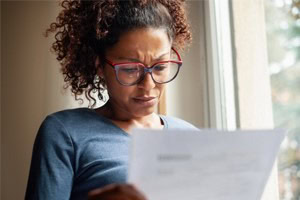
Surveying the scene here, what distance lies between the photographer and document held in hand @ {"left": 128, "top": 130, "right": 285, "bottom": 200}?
512mm

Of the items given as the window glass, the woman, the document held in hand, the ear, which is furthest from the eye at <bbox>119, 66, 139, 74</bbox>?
the window glass

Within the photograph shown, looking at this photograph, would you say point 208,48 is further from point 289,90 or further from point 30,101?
point 30,101

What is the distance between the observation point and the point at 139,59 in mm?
858

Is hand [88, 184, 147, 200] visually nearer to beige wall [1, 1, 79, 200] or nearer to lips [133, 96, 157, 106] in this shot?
lips [133, 96, 157, 106]

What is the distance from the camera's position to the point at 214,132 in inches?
21.2

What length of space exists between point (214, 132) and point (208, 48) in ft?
3.02

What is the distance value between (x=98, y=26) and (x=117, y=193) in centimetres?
53

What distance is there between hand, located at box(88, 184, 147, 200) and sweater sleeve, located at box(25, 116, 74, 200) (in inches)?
12.8

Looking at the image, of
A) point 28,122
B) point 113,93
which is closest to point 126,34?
point 113,93

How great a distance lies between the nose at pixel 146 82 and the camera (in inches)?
34.3

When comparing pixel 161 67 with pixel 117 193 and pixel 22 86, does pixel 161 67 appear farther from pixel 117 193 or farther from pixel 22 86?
pixel 22 86

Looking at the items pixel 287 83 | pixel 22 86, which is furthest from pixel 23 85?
pixel 287 83

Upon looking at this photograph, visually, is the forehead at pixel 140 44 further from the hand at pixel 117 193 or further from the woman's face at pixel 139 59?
the hand at pixel 117 193

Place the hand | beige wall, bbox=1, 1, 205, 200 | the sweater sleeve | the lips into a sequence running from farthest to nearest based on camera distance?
beige wall, bbox=1, 1, 205, 200, the lips, the sweater sleeve, the hand
